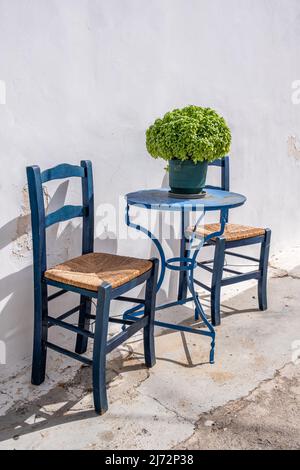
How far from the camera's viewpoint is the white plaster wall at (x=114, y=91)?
220 centimetres

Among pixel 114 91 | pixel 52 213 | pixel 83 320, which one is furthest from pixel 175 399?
pixel 114 91

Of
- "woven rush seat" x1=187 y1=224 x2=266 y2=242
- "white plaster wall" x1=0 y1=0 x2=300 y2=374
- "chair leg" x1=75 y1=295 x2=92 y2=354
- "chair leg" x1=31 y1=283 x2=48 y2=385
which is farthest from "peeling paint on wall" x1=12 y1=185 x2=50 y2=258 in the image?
"woven rush seat" x1=187 y1=224 x2=266 y2=242

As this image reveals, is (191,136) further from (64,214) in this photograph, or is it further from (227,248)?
(227,248)

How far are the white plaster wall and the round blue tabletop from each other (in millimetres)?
343

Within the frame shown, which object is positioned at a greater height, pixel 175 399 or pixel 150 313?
pixel 150 313

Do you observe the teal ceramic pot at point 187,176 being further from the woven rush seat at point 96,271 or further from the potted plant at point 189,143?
the woven rush seat at point 96,271

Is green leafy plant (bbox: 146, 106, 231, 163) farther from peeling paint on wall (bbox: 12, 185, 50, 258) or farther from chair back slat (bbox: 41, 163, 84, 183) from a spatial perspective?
peeling paint on wall (bbox: 12, 185, 50, 258)

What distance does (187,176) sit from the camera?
2.33 m

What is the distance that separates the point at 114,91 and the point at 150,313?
1.30 metres

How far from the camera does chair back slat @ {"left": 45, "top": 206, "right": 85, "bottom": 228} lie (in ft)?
7.02

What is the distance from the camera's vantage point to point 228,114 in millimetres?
3496

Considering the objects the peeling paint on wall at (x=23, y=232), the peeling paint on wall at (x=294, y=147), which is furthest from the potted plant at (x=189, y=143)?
the peeling paint on wall at (x=294, y=147)

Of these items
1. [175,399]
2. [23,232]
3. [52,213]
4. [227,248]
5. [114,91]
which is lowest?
[175,399]

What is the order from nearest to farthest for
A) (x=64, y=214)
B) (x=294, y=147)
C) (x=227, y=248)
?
(x=64, y=214)
(x=227, y=248)
(x=294, y=147)
